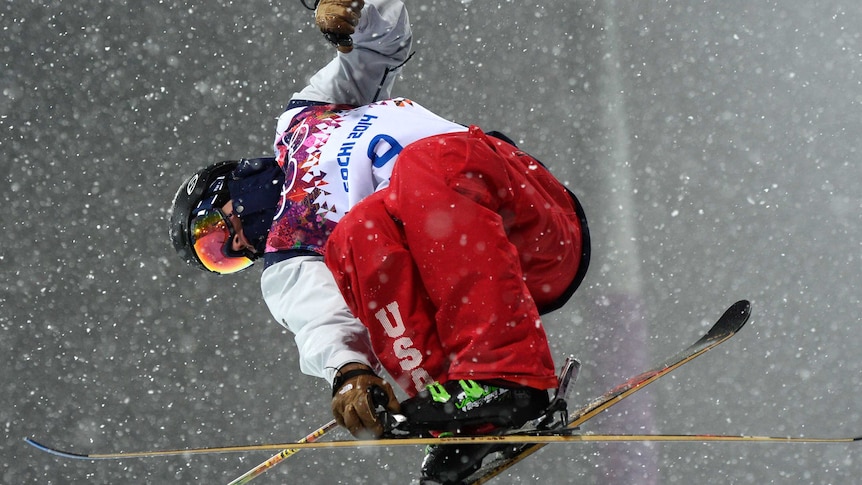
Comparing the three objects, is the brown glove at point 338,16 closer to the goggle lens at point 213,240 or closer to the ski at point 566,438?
the goggle lens at point 213,240

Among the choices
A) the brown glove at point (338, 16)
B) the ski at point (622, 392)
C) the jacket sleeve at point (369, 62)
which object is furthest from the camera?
the jacket sleeve at point (369, 62)

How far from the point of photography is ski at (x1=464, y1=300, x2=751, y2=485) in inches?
44.4

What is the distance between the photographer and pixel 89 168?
7.48ft

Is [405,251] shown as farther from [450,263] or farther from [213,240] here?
[213,240]

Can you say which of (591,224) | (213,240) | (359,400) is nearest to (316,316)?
(359,400)

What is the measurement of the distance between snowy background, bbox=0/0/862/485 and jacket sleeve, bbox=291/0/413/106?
0.86m

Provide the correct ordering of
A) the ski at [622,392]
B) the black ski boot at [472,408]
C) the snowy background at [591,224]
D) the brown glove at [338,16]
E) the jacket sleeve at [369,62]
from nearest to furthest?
the black ski boot at [472,408] < the ski at [622,392] < the brown glove at [338,16] < the jacket sleeve at [369,62] < the snowy background at [591,224]

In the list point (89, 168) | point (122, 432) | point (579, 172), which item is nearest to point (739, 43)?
point (579, 172)

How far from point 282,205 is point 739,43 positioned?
152cm

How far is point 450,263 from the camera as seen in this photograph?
102 centimetres

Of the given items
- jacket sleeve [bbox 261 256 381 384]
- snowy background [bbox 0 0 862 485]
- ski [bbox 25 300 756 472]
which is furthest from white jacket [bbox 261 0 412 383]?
snowy background [bbox 0 0 862 485]

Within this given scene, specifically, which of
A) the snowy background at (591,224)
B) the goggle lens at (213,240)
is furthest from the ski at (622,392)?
the snowy background at (591,224)

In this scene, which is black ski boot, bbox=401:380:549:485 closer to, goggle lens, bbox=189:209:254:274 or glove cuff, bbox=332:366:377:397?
glove cuff, bbox=332:366:377:397

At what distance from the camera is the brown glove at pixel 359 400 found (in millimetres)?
1043
